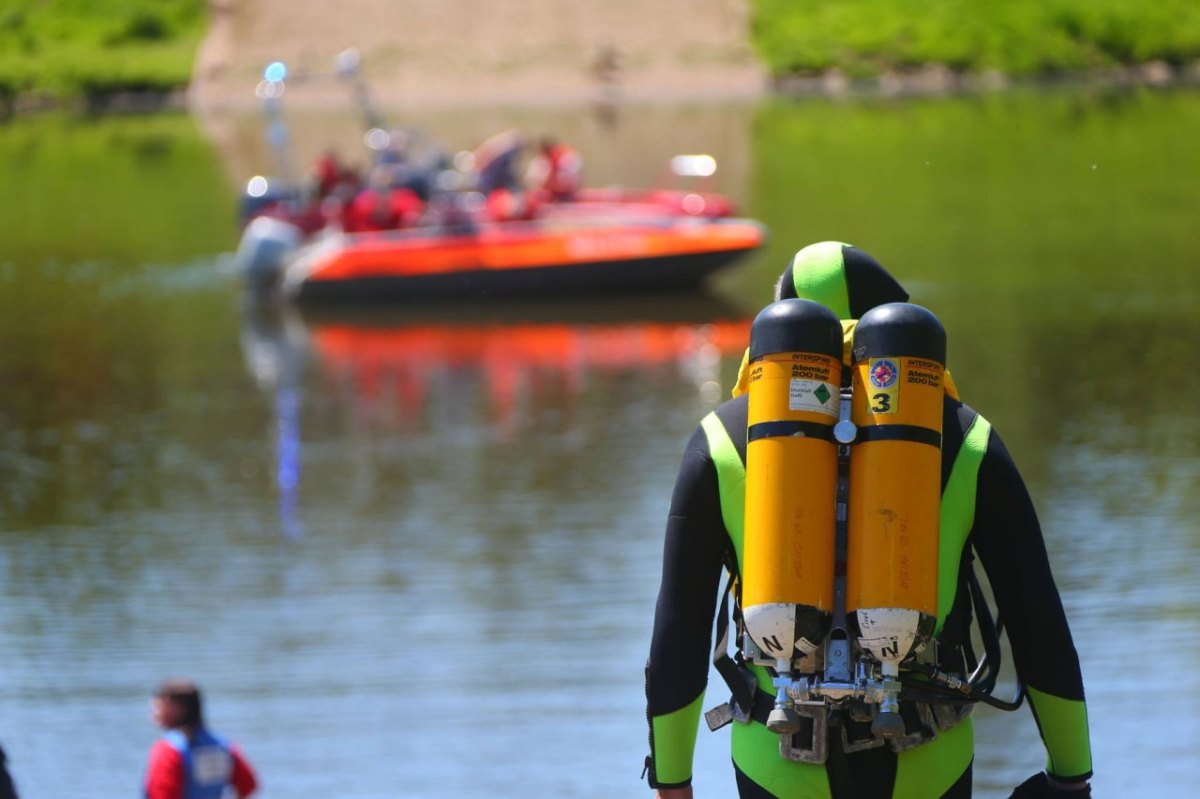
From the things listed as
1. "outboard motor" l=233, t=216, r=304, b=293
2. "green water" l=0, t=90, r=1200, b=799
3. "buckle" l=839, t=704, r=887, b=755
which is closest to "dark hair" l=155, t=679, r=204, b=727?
"green water" l=0, t=90, r=1200, b=799

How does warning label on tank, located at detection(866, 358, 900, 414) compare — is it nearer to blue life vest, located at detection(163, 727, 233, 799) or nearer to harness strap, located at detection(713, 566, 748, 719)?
harness strap, located at detection(713, 566, 748, 719)

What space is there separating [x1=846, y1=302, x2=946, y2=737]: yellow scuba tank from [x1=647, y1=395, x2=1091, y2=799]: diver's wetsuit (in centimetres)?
10

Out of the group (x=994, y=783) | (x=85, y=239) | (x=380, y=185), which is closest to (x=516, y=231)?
(x=380, y=185)

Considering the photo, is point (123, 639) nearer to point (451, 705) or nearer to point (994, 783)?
point (451, 705)

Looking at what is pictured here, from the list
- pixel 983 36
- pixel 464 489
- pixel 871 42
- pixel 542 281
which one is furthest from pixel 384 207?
pixel 983 36

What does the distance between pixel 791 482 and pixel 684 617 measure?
0.30 m

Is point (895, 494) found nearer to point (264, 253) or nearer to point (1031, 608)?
point (1031, 608)

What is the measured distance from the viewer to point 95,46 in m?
55.0

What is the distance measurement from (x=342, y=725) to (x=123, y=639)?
1927 millimetres

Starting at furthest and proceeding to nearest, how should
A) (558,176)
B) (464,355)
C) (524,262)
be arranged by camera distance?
(558,176), (524,262), (464,355)

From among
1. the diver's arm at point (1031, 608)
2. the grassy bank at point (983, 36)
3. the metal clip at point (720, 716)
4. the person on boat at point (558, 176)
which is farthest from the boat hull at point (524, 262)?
the grassy bank at point (983, 36)

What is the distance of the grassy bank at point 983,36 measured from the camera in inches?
1988

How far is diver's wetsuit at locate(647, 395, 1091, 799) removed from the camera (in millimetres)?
2881

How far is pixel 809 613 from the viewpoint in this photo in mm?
2803
